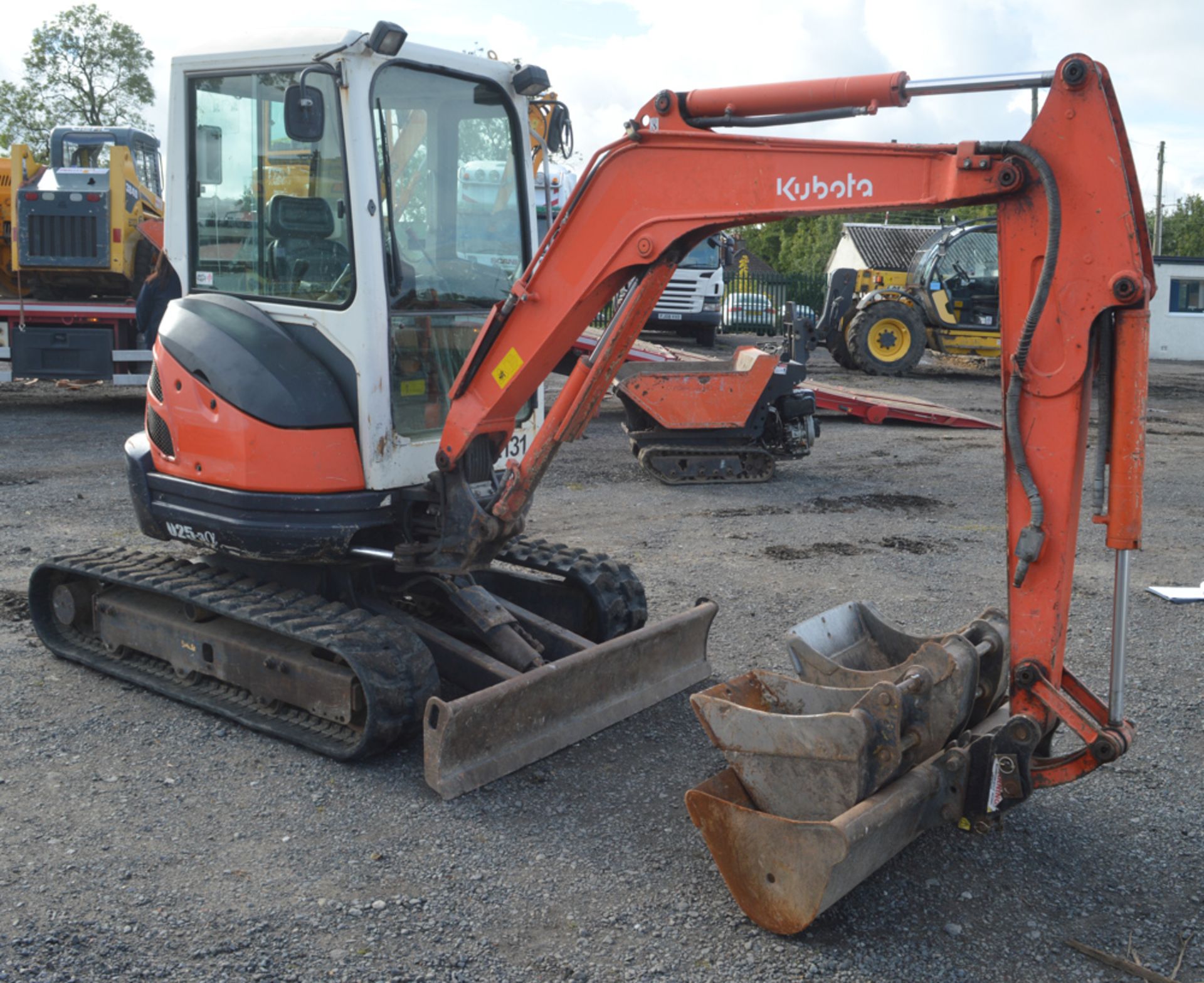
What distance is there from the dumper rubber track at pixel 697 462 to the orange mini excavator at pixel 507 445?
4734 mm

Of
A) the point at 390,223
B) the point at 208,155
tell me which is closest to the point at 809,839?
the point at 390,223

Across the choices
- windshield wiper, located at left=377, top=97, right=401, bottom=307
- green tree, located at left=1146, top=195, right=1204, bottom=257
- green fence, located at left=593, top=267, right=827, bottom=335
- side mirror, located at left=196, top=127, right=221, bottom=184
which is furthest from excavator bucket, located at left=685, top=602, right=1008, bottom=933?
green tree, located at left=1146, top=195, right=1204, bottom=257

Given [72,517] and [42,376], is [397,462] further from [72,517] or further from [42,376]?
[42,376]

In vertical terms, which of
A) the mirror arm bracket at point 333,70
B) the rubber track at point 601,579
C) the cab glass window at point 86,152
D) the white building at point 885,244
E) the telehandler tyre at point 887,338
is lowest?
the rubber track at point 601,579

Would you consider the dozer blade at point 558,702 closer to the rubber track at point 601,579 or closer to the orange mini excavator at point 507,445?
the orange mini excavator at point 507,445

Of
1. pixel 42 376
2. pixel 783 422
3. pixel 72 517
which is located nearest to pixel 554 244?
pixel 72 517

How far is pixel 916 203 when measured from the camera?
12.0 ft

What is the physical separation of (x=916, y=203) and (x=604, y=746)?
245 centimetres

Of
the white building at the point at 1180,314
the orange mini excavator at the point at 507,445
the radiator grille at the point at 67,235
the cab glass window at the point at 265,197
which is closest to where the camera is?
the orange mini excavator at the point at 507,445

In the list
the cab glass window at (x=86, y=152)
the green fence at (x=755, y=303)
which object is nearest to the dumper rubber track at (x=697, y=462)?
the cab glass window at (x=86, y=152)

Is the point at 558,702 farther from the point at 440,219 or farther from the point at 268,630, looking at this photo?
the point at 440,219

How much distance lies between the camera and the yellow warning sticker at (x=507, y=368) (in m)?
4.54

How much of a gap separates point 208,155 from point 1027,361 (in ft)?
11.6

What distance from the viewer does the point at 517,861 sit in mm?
3854
